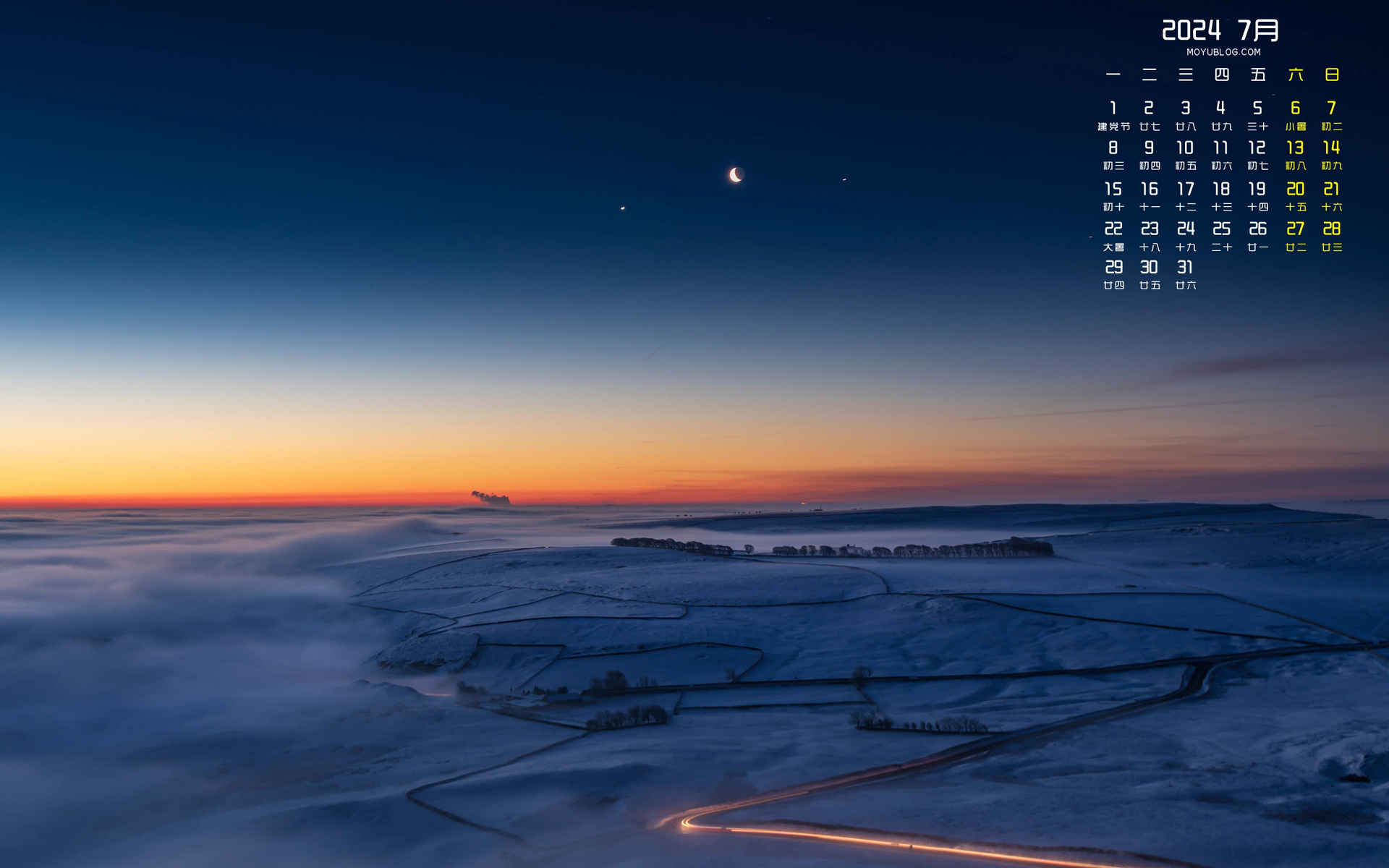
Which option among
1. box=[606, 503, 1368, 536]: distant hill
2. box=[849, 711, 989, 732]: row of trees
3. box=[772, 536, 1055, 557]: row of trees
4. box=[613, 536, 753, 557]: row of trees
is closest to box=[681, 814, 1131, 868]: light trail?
box=[849, 711, 989, 732]: row of trees

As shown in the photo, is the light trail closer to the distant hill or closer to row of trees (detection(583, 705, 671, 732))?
row of trees (detection(583, 705, 671, 732))

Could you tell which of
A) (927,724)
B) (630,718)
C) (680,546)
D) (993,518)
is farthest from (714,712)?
(993,518)

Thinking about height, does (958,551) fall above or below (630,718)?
above

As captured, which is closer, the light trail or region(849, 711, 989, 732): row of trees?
the light trail

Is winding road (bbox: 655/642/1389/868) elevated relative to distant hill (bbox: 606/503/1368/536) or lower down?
elevated

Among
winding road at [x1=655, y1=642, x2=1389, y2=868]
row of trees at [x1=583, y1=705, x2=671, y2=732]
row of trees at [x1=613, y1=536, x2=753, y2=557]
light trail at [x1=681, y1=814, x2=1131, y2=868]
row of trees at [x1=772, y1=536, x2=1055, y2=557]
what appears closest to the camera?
light trail at [x1=681, y1=814, x2=1131, y2=868]

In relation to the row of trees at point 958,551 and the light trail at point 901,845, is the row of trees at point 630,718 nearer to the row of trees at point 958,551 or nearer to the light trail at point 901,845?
the light trail at point 901,845

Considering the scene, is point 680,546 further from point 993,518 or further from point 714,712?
point 993,518
